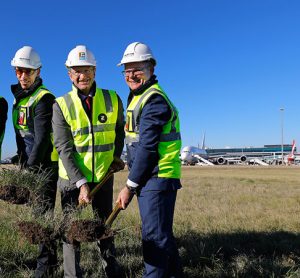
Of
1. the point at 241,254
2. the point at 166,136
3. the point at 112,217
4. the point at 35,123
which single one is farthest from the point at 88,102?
the point at 241,254

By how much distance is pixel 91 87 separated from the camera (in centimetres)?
486

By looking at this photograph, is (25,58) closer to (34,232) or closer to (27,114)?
(27,114)

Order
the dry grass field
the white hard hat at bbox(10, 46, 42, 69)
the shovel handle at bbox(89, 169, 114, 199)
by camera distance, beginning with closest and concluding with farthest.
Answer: the shovel handle at bbox(89, 169, 114, 199), the white hard hat at bbox(10, 46, 42, 69), the dry grass field

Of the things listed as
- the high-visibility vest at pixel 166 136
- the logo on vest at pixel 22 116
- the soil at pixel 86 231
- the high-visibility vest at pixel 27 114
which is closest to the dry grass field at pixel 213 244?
the soil at pixel 86 231

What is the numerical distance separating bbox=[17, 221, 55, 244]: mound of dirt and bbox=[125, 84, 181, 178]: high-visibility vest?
1.19 metres

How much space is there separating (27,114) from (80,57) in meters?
1.04

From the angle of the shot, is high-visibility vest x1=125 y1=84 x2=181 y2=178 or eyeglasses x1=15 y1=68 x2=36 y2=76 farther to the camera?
eyeglasses x1=15 y1=68 x2=36 y2=76

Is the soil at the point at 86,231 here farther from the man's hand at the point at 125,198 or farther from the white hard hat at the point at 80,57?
the white hard hat at the point at 80,57

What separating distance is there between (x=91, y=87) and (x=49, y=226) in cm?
176

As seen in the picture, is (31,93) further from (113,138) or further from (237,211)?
(237,211)

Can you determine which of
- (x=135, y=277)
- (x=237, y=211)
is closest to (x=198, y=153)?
(x=237, y=211)

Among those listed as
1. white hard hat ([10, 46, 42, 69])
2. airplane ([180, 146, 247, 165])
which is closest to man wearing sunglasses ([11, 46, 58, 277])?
white hard hat ([10, 46, 42, 69])

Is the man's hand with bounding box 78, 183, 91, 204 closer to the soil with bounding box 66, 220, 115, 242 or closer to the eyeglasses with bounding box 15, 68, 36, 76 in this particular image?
the soil with bounding box 66, 220, 115, 242

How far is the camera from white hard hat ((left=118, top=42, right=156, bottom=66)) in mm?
4254
